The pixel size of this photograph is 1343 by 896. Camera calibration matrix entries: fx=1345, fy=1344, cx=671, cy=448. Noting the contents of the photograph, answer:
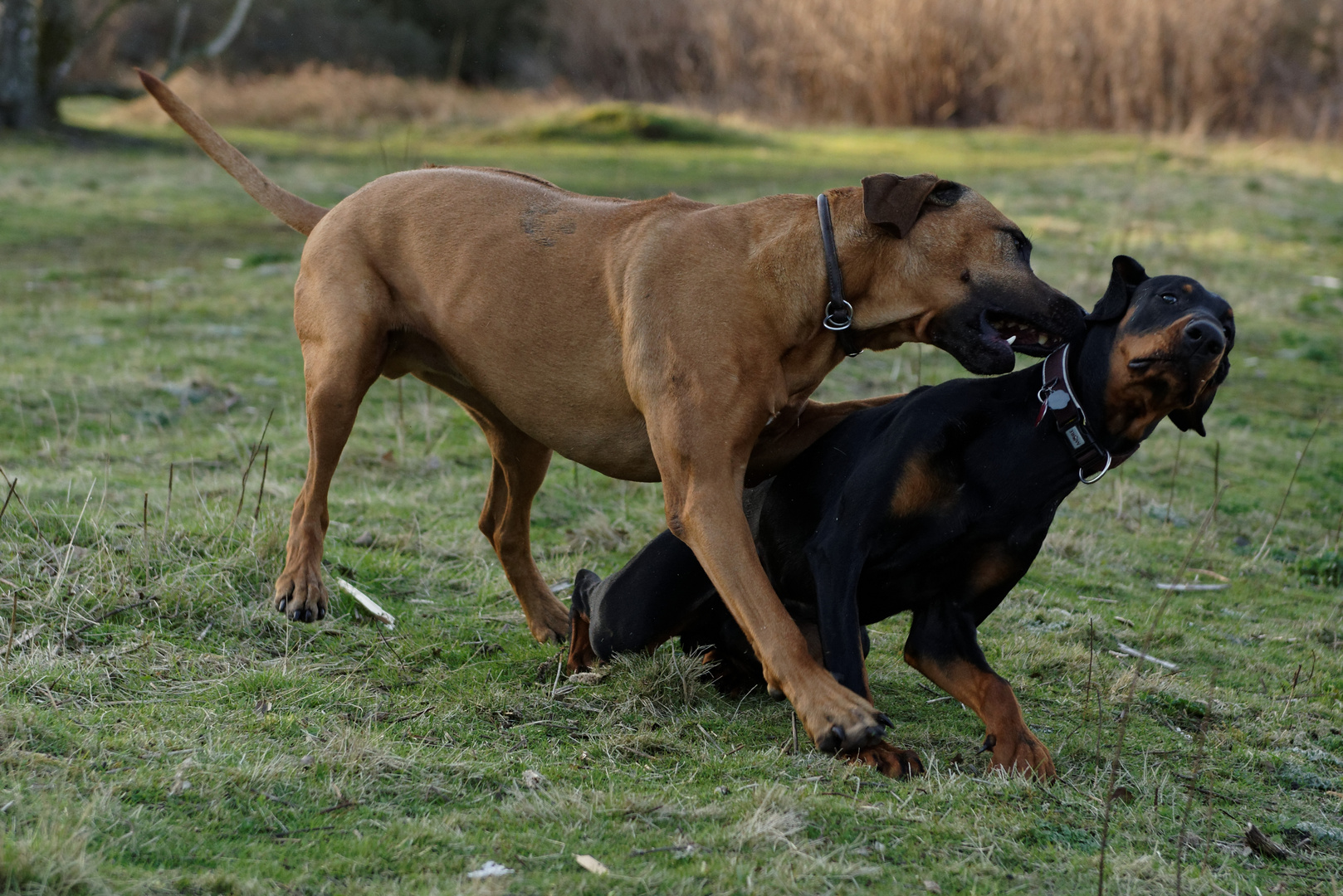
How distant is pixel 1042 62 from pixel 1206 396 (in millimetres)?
23524

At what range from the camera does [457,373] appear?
15.3 ft

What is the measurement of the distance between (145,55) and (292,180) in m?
16.7

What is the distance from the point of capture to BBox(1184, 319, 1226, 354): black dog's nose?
3.84m

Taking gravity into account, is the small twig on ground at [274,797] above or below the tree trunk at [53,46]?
below

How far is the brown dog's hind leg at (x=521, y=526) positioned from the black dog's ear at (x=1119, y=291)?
6.76ft

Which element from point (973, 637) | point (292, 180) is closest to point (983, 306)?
point (973, 637)

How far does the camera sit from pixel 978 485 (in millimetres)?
3990

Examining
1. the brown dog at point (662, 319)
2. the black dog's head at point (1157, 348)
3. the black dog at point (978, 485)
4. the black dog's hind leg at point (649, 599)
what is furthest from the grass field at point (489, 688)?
the black dog's head at point (1157, 348)

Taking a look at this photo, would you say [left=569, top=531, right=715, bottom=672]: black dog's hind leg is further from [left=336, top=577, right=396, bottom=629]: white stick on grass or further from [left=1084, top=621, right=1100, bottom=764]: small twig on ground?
[left=1084, top=621, right=1100, bottom=764]: small twig on ground

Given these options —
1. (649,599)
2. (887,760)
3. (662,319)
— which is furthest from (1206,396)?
(649,599)

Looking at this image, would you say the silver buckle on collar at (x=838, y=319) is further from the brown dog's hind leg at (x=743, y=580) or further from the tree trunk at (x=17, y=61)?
the tree trunk at (x=17, y=61)

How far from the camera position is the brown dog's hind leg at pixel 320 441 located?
4.45m

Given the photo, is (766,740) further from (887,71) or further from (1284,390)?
(887,71)

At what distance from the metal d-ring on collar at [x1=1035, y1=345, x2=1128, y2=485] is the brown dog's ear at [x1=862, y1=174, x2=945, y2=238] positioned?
641 millimetres
